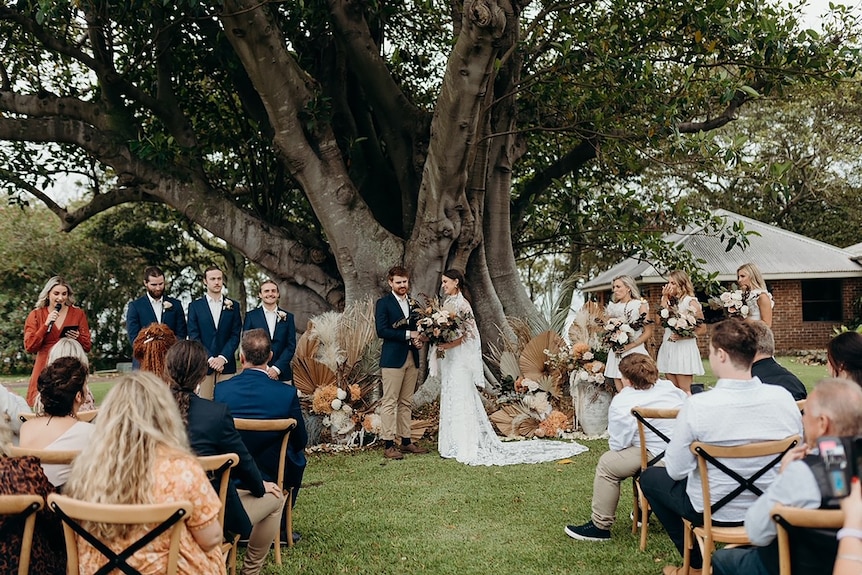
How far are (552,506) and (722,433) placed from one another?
2.70 metres

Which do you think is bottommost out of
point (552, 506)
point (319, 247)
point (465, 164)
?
point (552, 506)

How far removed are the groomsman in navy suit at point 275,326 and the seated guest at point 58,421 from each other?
4257 millimetres

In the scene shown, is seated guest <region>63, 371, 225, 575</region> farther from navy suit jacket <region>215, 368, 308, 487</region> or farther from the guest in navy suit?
the guest in navy suit

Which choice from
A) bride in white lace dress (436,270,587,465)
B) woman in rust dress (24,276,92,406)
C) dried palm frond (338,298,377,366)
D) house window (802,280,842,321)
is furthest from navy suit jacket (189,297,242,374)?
house window (802,280,842,321)

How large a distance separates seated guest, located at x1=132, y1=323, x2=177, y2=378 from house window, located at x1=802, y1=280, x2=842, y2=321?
24137 mm

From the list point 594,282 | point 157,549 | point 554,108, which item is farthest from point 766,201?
point 157,549

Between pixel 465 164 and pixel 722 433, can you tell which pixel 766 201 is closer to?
pixel 465 164

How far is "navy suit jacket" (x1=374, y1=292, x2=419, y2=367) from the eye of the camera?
8.24 m

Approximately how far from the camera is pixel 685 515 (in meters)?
3.99

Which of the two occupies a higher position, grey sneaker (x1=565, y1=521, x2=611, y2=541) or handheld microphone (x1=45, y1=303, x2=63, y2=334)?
handheld microphone (x1=45, y1=303, x2=63, y2=334)

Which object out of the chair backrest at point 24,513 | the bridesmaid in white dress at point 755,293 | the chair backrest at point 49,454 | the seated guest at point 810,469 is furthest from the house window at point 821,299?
the chair backrest at point 24,513

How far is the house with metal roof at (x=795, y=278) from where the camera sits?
2353 cm

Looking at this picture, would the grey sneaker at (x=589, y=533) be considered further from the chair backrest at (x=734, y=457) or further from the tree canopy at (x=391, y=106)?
the tree canopy at (x=391, y=106)

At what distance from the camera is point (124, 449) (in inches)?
107
